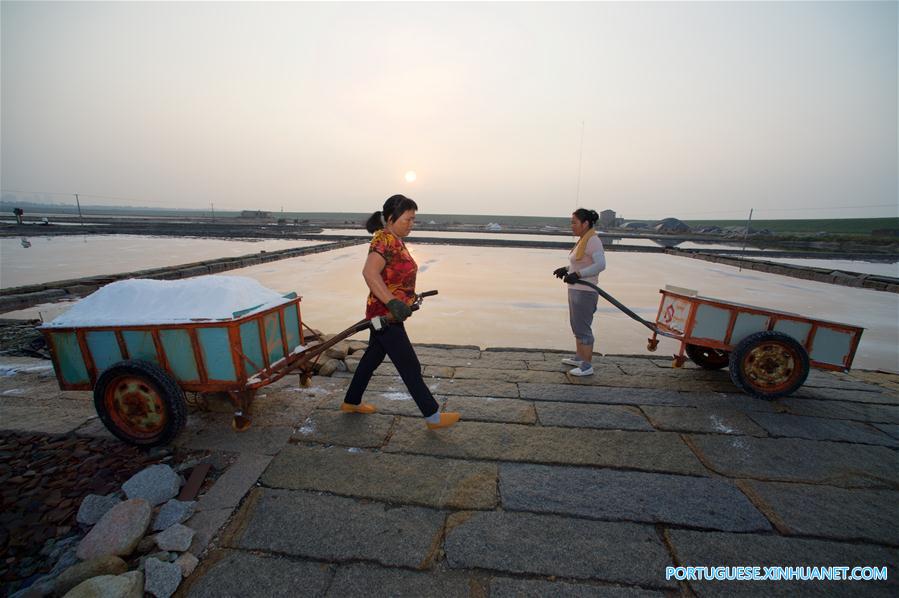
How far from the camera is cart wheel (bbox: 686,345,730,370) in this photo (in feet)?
14.3

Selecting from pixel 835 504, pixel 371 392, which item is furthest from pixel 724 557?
pixel 371 392

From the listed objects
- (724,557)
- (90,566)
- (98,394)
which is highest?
(98,394)

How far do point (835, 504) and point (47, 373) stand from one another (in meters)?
6.96

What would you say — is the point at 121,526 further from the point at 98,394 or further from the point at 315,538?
the point at 98,394

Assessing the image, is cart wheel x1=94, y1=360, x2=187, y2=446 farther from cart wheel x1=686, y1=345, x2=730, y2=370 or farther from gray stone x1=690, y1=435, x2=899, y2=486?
cart wheel x1=686, y1=345, x2=730, y2=370

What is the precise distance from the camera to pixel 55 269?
10.9m

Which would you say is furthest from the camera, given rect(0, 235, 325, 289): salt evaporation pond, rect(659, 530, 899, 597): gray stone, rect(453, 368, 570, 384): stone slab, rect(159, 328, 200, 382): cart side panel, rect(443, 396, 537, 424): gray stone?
rect(0, 235, 325, 289): salt evaporation pond

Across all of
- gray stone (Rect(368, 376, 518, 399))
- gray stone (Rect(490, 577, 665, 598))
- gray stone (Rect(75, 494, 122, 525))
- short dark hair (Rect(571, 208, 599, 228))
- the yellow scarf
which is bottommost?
gray stone (Rect(368, 376, 518, 399))

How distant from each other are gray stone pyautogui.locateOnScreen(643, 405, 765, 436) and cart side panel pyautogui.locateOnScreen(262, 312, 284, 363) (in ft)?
10.9

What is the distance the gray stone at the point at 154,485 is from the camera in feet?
7.31

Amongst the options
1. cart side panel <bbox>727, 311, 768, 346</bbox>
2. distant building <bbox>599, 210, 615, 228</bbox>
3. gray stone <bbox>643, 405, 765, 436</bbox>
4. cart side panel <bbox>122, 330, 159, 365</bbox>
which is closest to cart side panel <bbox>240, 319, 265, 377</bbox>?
cart side panel <bbox>122, 330, 159, 365</bbox>

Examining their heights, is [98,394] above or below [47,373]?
above

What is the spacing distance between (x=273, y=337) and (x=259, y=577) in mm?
1792

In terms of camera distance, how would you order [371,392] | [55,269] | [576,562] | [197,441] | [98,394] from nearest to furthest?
[576,562]
[98,394]
[197,441]
[371,392]
[55,269]
